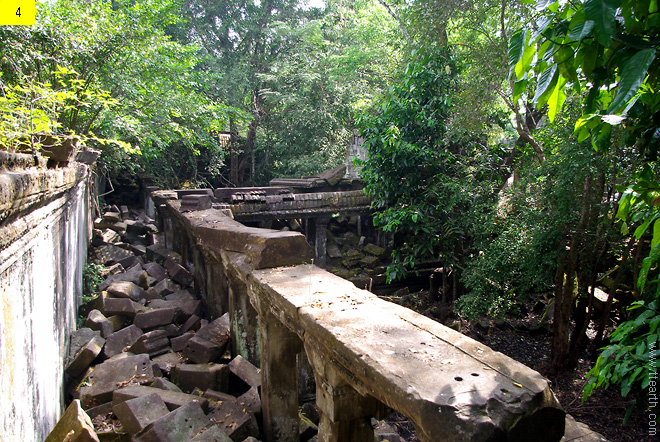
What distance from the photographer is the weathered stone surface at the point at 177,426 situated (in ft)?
9.21

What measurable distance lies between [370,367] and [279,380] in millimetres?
1674

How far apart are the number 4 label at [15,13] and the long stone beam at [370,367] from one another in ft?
8.94

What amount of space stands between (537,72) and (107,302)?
18.1ft

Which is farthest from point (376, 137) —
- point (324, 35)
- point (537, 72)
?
point (324, 35)

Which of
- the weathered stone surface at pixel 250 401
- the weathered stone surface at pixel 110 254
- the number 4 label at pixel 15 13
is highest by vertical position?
the number 4 label at pixel 15 13

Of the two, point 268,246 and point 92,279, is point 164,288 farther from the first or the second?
point 268,246

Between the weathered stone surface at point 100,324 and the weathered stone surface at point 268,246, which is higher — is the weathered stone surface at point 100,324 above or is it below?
below

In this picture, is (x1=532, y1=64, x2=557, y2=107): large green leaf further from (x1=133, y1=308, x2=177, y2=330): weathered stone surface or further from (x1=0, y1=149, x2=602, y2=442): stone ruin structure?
(x1=133, y1=308, x2=177, y2=330): weathered stone surface

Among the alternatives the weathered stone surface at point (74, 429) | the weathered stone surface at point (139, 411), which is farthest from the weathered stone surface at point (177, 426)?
the weathered stone surface at point (74, 429)

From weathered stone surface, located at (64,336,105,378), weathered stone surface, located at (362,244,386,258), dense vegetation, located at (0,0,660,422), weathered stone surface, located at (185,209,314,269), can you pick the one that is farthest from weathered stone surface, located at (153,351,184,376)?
weathered stone surface, located at (362,244,386,258)

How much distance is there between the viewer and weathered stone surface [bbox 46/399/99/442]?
7.94ft

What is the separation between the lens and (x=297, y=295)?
2.84m

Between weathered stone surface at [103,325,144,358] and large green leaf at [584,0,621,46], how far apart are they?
4.96 m

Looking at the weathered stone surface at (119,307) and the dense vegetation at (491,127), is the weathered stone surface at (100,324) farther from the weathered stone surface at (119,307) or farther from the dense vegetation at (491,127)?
the dense vegetation at (491,127)
